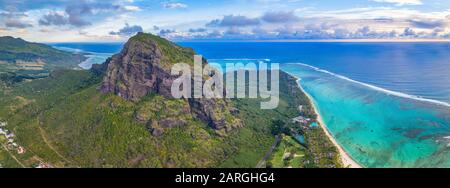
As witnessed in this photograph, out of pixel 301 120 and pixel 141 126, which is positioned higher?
pixel 141 126

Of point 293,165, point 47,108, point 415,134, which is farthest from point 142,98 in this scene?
point 415,134

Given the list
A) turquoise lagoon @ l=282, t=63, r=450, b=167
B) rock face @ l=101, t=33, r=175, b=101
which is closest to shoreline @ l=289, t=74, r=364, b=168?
turquoise lagoon @ l=282, t=63, r=450, b=167

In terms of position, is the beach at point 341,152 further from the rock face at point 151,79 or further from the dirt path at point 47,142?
the dirt path at point 47,142

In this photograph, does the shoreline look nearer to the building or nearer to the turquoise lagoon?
the turquoise lagoon

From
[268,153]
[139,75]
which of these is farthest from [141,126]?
[268,153]

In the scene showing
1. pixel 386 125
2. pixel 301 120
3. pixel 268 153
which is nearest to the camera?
pixel 268 153

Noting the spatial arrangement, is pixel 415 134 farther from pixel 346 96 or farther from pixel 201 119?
pixel 201 119

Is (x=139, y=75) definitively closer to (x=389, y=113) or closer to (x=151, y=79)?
(x=151, y=79)
